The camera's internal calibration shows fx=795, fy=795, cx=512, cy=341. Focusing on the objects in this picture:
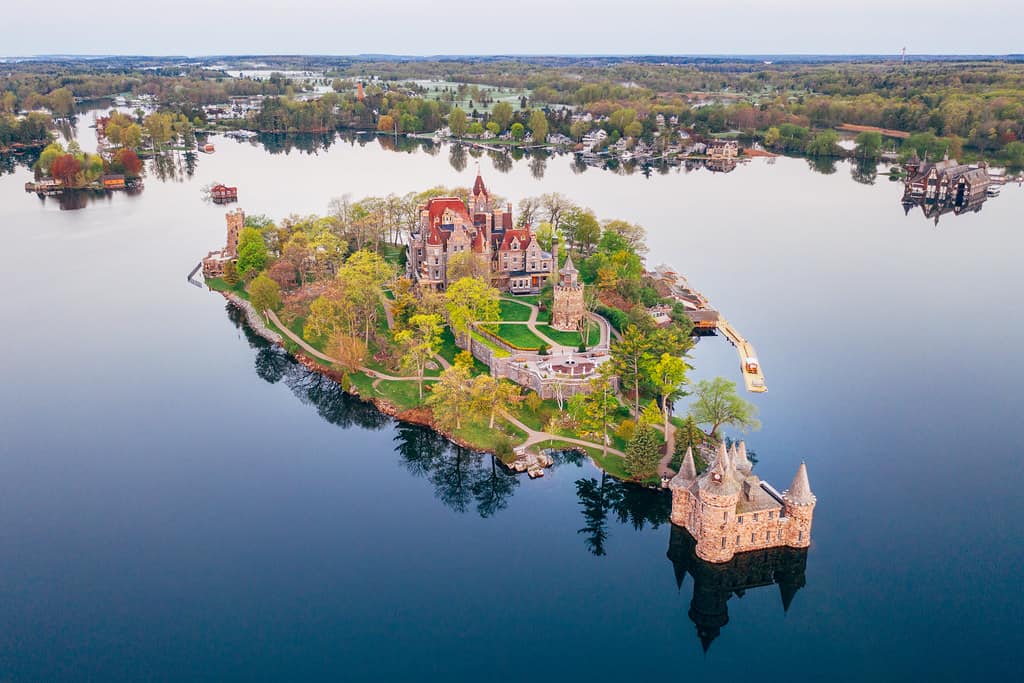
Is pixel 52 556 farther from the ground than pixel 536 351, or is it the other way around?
pixel 536 351

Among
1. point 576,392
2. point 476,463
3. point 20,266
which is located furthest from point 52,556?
point 20,266

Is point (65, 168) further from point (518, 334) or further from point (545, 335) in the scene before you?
point (545, 335)

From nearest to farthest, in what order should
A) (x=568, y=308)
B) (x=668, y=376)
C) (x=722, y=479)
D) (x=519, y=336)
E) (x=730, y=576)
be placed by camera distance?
(x=722, y=479) → (x=730, y=576) → (x=668, y=376) → (x=519, y=336) → (x=568, y=308)

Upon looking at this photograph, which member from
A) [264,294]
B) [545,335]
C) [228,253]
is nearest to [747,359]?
[545,335]

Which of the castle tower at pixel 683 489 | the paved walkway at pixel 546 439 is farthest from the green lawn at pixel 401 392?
the castle tower at pixel 683 489

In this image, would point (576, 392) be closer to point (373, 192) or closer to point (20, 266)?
point (20, 266)

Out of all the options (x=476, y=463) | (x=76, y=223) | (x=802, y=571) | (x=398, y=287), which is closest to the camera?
(x=802, y=571)

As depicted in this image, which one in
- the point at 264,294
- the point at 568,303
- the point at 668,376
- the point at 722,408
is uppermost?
the point at 568,303
